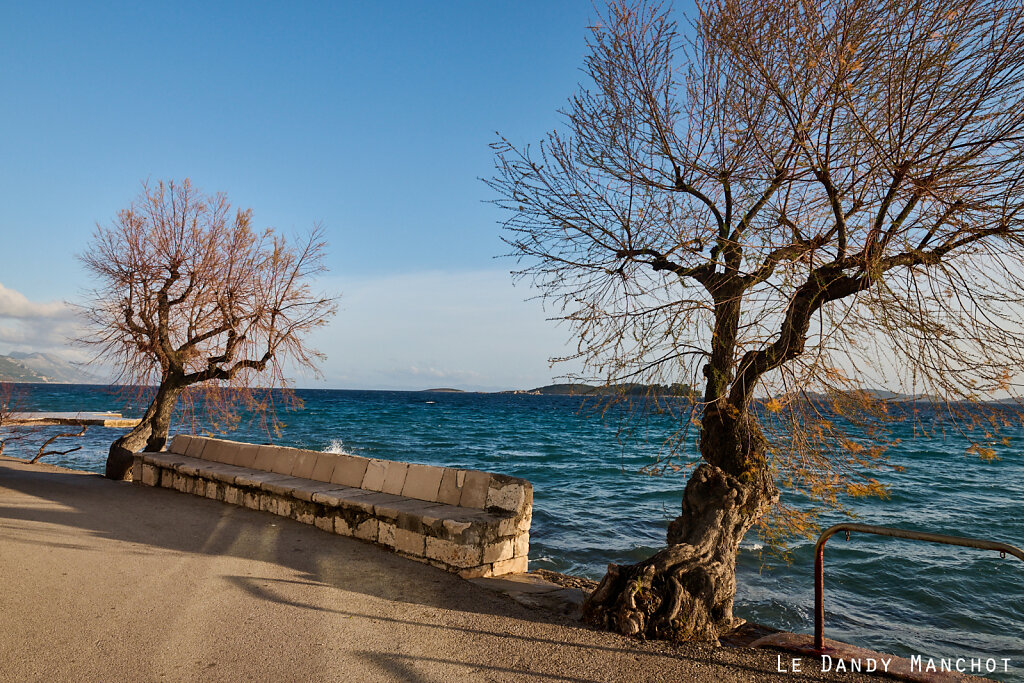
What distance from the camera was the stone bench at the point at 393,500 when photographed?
5836 millimetres

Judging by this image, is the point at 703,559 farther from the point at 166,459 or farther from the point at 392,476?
the point at 166,459

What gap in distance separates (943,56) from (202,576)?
280 inches

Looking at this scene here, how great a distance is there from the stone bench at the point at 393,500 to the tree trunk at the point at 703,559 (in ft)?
4.40

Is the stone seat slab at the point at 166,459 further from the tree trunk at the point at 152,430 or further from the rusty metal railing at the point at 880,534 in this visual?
the rusty metal railing at the point at 880,534

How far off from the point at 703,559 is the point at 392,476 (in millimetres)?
3810

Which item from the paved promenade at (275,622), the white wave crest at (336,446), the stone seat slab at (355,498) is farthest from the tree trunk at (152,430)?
the white wave crest at (336,446)

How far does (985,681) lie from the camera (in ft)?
13.0

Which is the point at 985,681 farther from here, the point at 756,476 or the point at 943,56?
the point at 943,56

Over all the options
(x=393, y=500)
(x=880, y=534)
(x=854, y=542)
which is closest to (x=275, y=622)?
(x=393, y=500)

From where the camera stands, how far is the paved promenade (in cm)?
384

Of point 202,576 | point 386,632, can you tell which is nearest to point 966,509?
point 386,632

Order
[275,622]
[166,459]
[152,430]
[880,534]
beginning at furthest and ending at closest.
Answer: [152,430]
[166,459]
[275,622]
[880,534]

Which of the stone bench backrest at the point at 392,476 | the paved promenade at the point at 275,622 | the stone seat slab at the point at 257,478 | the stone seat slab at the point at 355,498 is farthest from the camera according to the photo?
the stone seat slab at the point at 257,478

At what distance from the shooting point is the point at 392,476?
723 cm
